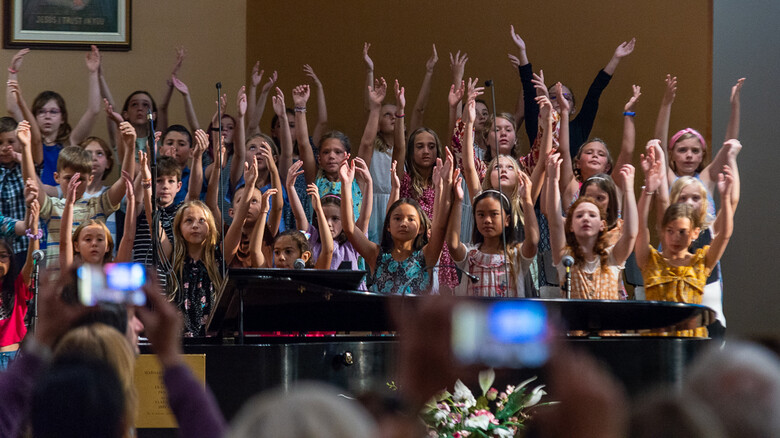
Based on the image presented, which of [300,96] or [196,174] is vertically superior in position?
[300,96]

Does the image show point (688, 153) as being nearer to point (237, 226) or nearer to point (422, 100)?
point (422, 100)

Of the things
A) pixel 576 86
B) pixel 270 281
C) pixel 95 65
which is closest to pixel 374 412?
pixel 270 281

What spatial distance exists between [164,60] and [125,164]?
6.88ft

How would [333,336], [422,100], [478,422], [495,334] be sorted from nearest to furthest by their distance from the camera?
[495,334]
[478,422]
[333,336]
[422,100]

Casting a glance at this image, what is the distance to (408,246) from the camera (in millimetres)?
4898

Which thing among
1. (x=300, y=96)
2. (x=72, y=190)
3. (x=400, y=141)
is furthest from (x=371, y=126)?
(x=72, y=190)

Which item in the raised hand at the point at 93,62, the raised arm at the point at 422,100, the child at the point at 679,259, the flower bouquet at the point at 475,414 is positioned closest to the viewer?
the flower bouquet at the point at 475,414

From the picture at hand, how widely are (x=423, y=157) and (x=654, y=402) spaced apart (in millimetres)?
4455

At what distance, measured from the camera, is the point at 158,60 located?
750 cm

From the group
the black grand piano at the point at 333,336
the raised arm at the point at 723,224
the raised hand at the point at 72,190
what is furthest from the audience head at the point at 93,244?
the raised arm at the point at 723,224

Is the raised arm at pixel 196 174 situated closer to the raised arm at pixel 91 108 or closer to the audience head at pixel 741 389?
the raised arm at pixel 91 108

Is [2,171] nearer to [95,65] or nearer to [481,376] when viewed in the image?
[95,65]

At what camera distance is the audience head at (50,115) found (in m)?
6.16

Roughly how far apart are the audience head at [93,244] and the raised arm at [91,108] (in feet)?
4.27
